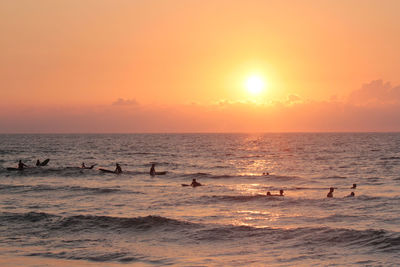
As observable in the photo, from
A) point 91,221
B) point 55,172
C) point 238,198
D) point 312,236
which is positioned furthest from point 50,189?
point 312,236

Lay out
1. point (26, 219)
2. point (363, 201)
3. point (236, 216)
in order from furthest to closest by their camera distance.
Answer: point (363, 201)
point (236, 216)
point (26, 219)

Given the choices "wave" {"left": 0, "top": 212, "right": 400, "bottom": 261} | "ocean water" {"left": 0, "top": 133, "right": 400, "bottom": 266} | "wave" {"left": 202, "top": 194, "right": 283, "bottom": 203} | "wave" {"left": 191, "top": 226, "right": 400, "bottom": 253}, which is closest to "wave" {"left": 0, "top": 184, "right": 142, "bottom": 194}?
"ocean water" {"left": 0, "top": 133, "right": 400, "bottom": 266}

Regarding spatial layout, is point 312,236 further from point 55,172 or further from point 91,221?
point 55,172

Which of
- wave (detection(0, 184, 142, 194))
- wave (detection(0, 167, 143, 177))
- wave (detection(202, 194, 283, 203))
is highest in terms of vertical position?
wave (detection(202, 194, 283, 203))

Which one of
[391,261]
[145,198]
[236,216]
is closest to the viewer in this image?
[391,261]

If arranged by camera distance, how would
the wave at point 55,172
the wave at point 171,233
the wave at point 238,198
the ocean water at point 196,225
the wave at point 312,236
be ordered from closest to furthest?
the ocean water at point 196,225 < the wave at point 312,236 < the wave at point 171,233 < the wave at point 238,198 < the wave at point 55,172

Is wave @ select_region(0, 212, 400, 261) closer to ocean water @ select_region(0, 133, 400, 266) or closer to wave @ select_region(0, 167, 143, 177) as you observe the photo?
ocean water @ select_region(0, 133, 400, 266)

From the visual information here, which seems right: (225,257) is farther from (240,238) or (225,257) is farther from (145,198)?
(145,198)

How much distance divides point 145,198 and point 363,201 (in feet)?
46.2

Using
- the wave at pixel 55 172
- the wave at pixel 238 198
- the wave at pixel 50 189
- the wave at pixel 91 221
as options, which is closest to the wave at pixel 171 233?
the wave at pixel 91 221

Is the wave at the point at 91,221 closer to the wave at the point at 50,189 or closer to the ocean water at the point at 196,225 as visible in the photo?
the ocean water at the point at 196,225

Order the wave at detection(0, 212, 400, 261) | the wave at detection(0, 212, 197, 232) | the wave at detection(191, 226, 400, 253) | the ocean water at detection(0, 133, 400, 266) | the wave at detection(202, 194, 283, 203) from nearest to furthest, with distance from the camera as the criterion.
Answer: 1. the ocean water at detection(0, 133, 400, 266)
2. the wave at detection(191, 226, 400, 253)
3. the wave at detection(0, 212, 400, 261)
4. the wave at detection(0, 212, 197, 232)
5. the wave at detection(202, 194, 283, 203)

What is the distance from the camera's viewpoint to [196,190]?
35188 millimetres

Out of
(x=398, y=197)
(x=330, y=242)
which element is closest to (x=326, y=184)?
(x=398, y=197)
